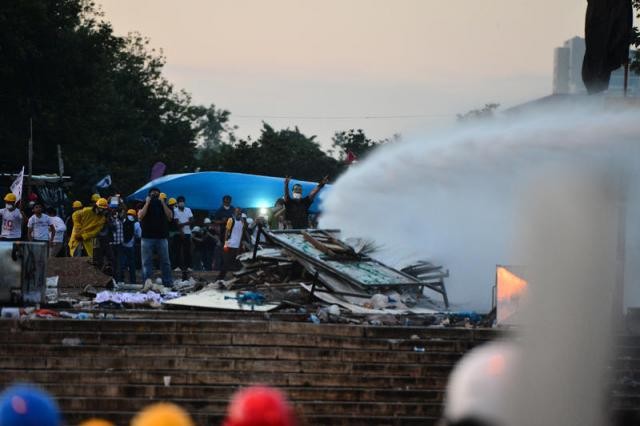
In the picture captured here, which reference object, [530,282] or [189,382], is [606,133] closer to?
[189,382]

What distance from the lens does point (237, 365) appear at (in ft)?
44.9

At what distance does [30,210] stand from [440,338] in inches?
641

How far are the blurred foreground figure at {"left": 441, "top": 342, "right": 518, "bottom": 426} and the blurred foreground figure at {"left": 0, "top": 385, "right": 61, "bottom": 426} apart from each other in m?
1.18

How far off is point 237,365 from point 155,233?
887cm

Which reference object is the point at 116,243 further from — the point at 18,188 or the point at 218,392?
the point at 218,392

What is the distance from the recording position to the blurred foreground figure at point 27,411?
389 cm

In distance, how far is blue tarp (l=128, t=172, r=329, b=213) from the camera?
37.7 metres

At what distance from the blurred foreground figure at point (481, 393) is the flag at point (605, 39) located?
13.7 m

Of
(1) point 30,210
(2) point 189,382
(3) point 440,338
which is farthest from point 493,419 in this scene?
(1) point 30,210

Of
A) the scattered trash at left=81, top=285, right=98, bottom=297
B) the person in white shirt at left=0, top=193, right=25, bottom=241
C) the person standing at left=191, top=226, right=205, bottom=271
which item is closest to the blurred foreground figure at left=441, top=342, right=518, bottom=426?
the scattered trash at left=81, top=285, right=98, bottom=297

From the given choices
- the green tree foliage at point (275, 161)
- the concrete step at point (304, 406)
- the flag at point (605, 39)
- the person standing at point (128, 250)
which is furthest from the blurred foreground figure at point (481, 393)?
the green tree foliage at point (275, 161)

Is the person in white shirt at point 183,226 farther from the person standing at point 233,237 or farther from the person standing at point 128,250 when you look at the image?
the person standing at point 128,250

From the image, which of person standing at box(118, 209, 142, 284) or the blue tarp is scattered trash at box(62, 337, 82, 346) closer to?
person standing at box(118, 209, 142, 284)

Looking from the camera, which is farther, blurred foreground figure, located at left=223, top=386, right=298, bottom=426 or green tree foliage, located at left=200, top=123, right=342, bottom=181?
green tree foliage, located at left=200, top=123, right=342, bottom=181
